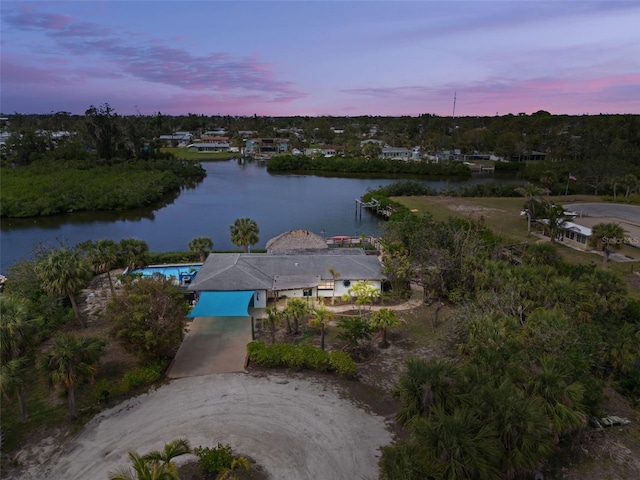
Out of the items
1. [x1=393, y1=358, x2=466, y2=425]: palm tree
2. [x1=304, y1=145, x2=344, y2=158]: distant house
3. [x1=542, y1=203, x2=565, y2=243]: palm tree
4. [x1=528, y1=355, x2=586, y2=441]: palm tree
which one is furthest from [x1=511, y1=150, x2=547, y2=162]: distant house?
[x1=393, y1=358, x2=466, y2=425]: palm tree

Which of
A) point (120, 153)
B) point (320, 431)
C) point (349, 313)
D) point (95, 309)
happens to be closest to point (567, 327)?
point (320, 431)

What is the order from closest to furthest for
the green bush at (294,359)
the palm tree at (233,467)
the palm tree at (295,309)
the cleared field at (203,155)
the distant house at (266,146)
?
the palm tree at (233,467) < the green bush at (294,359) < the palm tree at (295,309) < the cleared field at (203,155) < the distant house at (266,146)

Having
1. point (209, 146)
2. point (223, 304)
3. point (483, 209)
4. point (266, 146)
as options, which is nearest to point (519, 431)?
point (223, 304)

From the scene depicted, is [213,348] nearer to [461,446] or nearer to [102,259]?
[102,259]

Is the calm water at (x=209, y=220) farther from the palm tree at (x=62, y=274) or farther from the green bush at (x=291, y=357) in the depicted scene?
the green bush at (x=291, y=357)

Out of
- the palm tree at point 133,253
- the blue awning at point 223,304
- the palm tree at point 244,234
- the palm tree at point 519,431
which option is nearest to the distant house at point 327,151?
the palm tree at point 244,234
